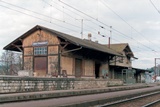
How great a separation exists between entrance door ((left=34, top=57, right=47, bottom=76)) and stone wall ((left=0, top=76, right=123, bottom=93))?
16.4 feet

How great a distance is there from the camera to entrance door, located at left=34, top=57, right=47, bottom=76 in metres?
31.7

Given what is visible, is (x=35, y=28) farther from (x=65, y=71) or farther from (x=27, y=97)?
(x=27, y=97)

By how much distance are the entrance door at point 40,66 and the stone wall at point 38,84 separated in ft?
16.4

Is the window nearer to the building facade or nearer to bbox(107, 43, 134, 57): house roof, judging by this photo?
the building facade

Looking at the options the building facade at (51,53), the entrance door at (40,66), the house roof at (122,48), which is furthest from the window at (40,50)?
the house roof at (122,48)

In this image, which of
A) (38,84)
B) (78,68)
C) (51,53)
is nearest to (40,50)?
(51,53)

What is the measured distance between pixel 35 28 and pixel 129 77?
60.8 ft

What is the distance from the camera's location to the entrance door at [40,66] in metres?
31.7

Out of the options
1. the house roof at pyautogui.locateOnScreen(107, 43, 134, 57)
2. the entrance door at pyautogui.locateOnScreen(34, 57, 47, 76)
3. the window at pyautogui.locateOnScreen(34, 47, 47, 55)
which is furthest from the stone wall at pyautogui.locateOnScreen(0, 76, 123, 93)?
the house roof at pyautogui.locateOnScreen(107, 43, 134, 57)

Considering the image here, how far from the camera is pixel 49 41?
31.7m

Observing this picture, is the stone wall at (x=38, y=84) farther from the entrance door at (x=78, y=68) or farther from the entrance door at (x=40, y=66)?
the entrance door at (x=40, y=66)

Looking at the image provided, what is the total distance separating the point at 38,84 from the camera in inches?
895

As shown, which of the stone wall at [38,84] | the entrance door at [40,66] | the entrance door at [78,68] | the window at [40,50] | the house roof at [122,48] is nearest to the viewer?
the stone wall at [38,84]

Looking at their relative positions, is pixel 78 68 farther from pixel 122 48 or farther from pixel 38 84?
pixel 122 48
